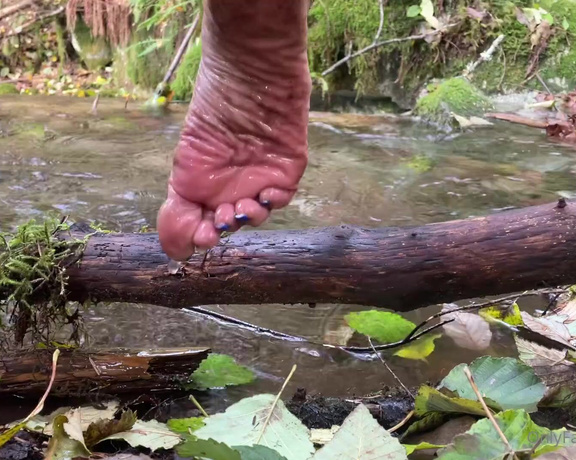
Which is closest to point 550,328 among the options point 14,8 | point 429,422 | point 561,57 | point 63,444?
point 429,422

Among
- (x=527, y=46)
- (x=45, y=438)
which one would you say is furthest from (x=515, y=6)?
(x=45, y=438)

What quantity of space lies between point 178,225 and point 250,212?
0.11 meters

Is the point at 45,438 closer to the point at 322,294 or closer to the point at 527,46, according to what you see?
the point at 322,294

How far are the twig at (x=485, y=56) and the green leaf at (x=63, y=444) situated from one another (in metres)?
3.85

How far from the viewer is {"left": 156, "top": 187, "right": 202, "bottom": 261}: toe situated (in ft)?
3.21

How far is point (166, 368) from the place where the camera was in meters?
1.20

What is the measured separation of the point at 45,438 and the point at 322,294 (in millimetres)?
486

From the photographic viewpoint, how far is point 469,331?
1.45m

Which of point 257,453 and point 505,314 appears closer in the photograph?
point 257,453

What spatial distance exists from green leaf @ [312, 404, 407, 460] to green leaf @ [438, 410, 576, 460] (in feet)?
0.21

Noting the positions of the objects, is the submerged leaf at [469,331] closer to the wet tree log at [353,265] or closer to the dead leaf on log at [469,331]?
the dead leaf on log at [469,331]

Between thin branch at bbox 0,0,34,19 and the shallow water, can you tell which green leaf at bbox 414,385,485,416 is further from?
thin branch at bbox 0,0,34,19

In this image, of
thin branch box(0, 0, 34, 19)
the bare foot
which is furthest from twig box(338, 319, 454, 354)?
thin branch box(0, 0, 34, 19)

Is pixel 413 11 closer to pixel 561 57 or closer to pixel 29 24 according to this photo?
pixel 561 57
